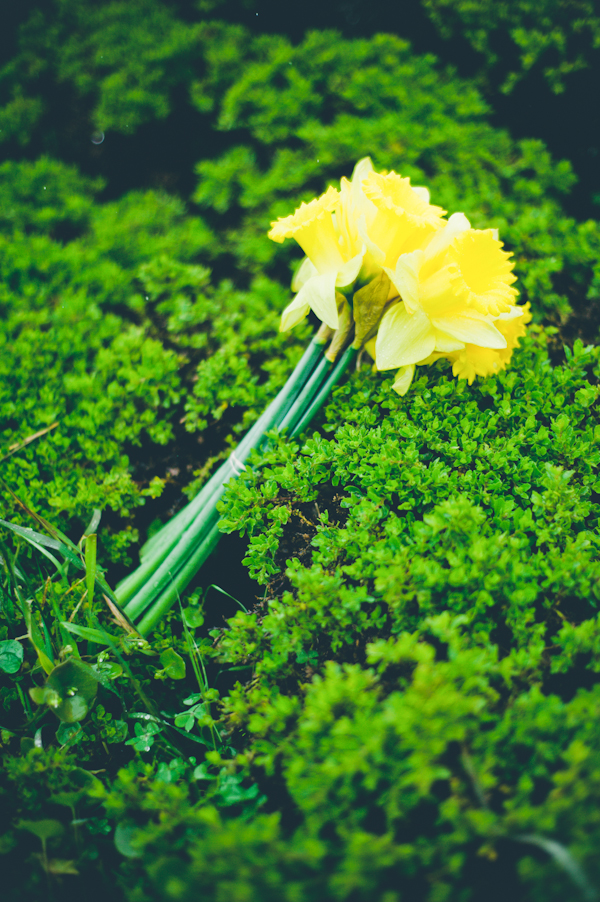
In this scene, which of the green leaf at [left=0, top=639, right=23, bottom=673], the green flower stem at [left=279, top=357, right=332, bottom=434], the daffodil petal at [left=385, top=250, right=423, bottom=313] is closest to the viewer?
the daffodil petal at [left=385, top=250, right=423, bottom=313]

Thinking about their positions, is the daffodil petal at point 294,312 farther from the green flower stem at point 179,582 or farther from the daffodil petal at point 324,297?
the green flower stem at point 179,582

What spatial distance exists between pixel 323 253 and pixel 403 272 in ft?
0.89

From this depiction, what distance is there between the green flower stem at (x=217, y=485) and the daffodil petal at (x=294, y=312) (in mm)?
99

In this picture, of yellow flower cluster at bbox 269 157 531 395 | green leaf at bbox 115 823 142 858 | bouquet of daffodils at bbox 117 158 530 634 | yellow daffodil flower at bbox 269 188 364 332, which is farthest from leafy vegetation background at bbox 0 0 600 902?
yellow daffodil flower at bbox 269 188 364 332

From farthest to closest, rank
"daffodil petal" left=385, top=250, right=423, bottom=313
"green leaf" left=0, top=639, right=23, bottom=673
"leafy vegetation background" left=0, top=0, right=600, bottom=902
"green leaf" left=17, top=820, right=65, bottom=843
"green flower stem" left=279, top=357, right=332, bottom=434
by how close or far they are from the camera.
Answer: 1. "green flower stem" left=279, top=357, right=332, bottom=434
2. "green leaf" left=0, top=639, right=23, bottom=673
3. "daffodil petal" left=385, top=250, right=423, bottom=313
4. "green leaf" left=17, top=820, right=65, bottom=843
5. "leafy vegetation background" left=0, top=0, right=600, bottom=902

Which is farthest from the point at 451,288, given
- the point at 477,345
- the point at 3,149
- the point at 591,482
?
the point at 3,149

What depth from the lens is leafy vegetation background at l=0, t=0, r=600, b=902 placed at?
885 mm

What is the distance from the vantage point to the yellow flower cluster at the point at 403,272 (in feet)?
4.17

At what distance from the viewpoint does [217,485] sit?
5.07 feet

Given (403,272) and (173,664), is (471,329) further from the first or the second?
(173,664)

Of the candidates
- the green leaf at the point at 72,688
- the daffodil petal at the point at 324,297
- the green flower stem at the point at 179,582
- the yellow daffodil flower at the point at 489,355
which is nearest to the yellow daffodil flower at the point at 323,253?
the daffodil petal at the point at 324,297

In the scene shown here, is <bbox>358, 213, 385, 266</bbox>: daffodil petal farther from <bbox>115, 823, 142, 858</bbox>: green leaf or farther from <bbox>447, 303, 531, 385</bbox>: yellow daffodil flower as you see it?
<bbox>115, 823, 142, 858</bbox>: green leaf

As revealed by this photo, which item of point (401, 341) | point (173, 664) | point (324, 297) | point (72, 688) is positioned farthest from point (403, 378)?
point (72, 688)

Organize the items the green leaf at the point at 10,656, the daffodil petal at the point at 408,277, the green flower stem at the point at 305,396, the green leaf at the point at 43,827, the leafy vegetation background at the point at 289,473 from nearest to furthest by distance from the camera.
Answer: the leafy vegetation background at the point at 289,473 < the green leaf at the point at 43,827 < the daffodil petal at the point at 408,277 < the green leaf at the point at 10,656 < the green flower stem at the point at 305,396
